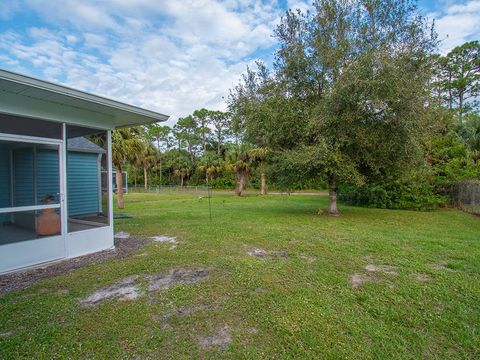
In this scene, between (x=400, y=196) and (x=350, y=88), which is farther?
(x=400, y=196)

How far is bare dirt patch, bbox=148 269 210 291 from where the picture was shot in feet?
10.8

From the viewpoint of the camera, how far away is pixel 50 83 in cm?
366

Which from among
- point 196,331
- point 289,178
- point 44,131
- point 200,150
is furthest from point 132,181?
point 196,331

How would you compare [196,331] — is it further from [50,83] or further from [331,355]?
[50,83]

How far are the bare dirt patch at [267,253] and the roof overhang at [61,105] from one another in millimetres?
3129

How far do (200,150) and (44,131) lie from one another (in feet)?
128

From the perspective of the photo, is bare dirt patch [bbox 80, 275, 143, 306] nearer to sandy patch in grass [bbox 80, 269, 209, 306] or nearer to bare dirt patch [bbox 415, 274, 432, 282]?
sandy patch in grass [bbox 80, 269, 209, 306]

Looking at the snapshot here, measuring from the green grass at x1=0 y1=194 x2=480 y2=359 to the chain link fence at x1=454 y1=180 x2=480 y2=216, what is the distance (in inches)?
298

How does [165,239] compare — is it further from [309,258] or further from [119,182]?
[119,182]

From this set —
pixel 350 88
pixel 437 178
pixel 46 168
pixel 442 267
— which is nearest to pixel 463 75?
pixel 437 178

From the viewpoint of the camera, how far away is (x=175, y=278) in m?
3.54

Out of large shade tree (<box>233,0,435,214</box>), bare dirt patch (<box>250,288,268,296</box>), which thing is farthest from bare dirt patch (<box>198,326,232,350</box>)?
large shade tree (<box>233,0,435,214</box>)

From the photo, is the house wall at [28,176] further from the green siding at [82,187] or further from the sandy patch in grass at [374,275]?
the sandy patch in grass at [374,275]

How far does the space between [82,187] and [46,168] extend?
1359 mm
